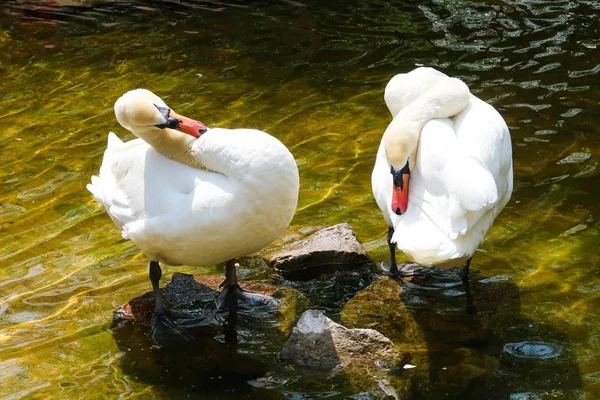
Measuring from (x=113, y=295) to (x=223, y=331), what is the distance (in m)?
0.83

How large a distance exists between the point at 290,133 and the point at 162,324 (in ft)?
10.2

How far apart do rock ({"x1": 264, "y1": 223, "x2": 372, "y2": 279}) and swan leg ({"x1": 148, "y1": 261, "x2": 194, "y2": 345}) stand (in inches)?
34.3

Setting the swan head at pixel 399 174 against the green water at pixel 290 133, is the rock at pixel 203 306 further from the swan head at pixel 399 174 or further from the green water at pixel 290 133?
the swan head at pixel 399 174

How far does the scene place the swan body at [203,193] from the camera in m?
4.76

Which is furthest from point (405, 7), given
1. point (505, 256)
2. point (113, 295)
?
point (113, 295)

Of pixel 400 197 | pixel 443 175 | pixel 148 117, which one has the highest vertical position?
pixel 148 117

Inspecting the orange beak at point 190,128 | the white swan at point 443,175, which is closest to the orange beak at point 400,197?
the white swan at point 443,175

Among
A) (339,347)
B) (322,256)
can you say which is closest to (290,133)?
(322,256)

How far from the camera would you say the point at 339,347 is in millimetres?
4629

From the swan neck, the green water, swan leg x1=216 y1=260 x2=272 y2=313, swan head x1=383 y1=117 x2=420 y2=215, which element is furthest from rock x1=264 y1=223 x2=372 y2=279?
the swan neck

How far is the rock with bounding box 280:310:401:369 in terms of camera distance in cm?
458

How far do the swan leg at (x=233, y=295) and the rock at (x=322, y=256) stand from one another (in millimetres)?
377

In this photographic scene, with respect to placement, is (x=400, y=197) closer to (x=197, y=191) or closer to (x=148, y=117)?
(x=197, y=191)

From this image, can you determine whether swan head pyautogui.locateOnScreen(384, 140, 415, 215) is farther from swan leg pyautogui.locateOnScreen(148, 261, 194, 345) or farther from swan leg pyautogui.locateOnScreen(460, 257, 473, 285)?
swan leg pyautogui.locateOnScreen(148, 261, 194, 345)
